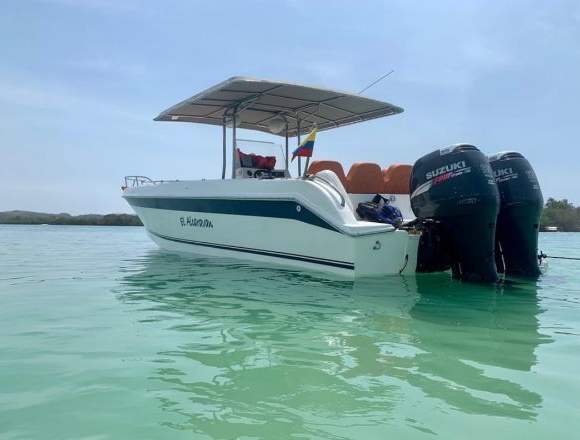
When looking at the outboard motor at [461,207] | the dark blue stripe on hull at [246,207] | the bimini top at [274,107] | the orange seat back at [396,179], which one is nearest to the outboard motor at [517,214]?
the outboard motor at [461,207]

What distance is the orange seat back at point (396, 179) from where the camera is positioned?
8914mm

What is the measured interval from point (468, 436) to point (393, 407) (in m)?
0.37

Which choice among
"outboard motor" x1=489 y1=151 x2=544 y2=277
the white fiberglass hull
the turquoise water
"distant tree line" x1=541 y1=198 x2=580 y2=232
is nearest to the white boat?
the white fiberglass hull

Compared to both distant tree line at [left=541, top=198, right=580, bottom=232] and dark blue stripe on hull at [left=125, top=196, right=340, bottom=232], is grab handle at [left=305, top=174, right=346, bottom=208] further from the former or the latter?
distant tree line at [left=541, top=198, right=580, bottom=232]

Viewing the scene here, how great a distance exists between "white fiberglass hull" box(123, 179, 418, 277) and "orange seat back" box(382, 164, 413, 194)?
2.24 m

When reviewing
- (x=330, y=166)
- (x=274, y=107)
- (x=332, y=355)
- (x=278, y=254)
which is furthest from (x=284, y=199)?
(x=332, y=355)

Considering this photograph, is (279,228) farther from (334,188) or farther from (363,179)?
(363,179)

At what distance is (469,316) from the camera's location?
4352 mm

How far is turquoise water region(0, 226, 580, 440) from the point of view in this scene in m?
2.07

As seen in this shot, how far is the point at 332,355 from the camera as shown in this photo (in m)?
3.04

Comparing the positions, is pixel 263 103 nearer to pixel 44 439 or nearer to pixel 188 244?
pixel 188 244

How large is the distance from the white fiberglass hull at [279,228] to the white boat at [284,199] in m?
0.01

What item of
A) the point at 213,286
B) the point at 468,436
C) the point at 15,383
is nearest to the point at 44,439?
the point at 15,383

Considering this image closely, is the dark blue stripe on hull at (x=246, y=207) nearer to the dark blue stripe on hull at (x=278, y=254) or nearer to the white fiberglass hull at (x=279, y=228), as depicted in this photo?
the white fiberglass hull at (x=279, y=228)
